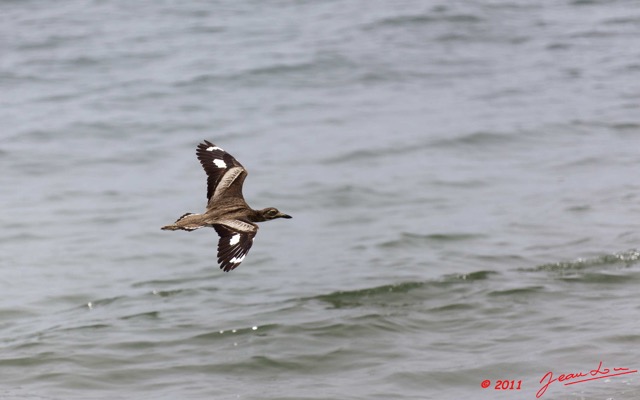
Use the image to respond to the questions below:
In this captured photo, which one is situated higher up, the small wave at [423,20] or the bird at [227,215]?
the bird at [227,215]

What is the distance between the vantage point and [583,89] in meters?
19.7

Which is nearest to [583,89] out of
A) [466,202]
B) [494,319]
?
[466,202]

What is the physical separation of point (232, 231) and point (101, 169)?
8.49 metres

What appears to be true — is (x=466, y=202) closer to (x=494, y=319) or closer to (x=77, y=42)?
(x=494, y=319)

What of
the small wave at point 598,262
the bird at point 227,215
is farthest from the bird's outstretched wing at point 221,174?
the small wave at point 598,262

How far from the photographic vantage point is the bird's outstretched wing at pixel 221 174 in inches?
366

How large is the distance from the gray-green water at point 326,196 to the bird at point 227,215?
167 cm

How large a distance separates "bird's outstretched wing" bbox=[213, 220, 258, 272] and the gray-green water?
1849 mm

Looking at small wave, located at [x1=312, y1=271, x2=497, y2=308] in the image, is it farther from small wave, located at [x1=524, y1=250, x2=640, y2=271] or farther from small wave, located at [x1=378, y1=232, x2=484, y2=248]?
small wave, located at [x1=378, y1=232, x2=484, y2=248]

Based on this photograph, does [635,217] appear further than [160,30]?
No

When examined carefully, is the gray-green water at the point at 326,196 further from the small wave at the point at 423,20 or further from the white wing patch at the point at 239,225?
the white wing patch at the point at 239,225

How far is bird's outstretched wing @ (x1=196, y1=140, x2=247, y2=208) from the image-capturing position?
9297 mm
